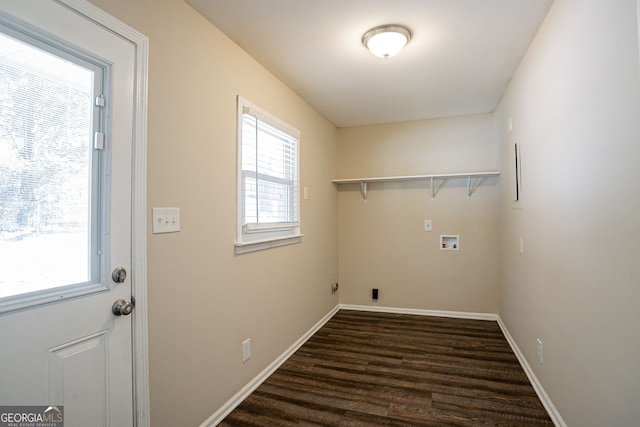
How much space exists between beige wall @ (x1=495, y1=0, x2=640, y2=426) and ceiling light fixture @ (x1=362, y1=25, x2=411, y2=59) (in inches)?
33.0

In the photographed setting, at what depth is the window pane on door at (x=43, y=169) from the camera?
3.55 ft

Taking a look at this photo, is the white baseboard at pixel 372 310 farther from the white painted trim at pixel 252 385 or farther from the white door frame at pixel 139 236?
the white door frame at pixel 139 236

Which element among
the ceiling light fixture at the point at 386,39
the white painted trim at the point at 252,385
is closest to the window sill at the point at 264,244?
the white painted trim at the point at 252,385

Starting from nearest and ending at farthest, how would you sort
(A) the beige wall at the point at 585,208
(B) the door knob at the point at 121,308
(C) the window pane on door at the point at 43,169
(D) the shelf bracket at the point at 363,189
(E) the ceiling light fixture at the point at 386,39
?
1. (C) the window pane on door at the point at 43,169
2. (A) the beige wall at the point at 585,208
3. (B) the door knob at the point at 121,308
4. (E) the ceiling light fixture at the point at 386,39
5. (D) the shelf bracket at the point at 363,189

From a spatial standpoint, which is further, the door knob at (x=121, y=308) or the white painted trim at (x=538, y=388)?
the white painted trim at (x=538, y=388)

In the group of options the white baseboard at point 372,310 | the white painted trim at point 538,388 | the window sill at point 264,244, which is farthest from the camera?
the window sill at point 264,244

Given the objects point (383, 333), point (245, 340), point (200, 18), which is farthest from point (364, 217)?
point (200, 18)

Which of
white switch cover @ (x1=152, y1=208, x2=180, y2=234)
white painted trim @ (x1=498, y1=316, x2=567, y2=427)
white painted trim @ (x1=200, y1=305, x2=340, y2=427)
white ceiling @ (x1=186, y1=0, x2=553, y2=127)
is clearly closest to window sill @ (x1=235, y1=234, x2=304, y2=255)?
white switch cover @ (x1=152, y1=208, x2=180, y2=234)

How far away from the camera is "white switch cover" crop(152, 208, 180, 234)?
5.28 ft

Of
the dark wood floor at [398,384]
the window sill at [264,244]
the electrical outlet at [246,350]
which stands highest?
the window sill at [264,244]

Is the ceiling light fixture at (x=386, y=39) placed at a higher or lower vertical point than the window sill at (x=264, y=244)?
higher

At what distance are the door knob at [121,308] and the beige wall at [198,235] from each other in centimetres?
14

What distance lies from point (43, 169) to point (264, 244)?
1550mm

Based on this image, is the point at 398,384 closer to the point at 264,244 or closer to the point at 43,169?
the point at 264,244
